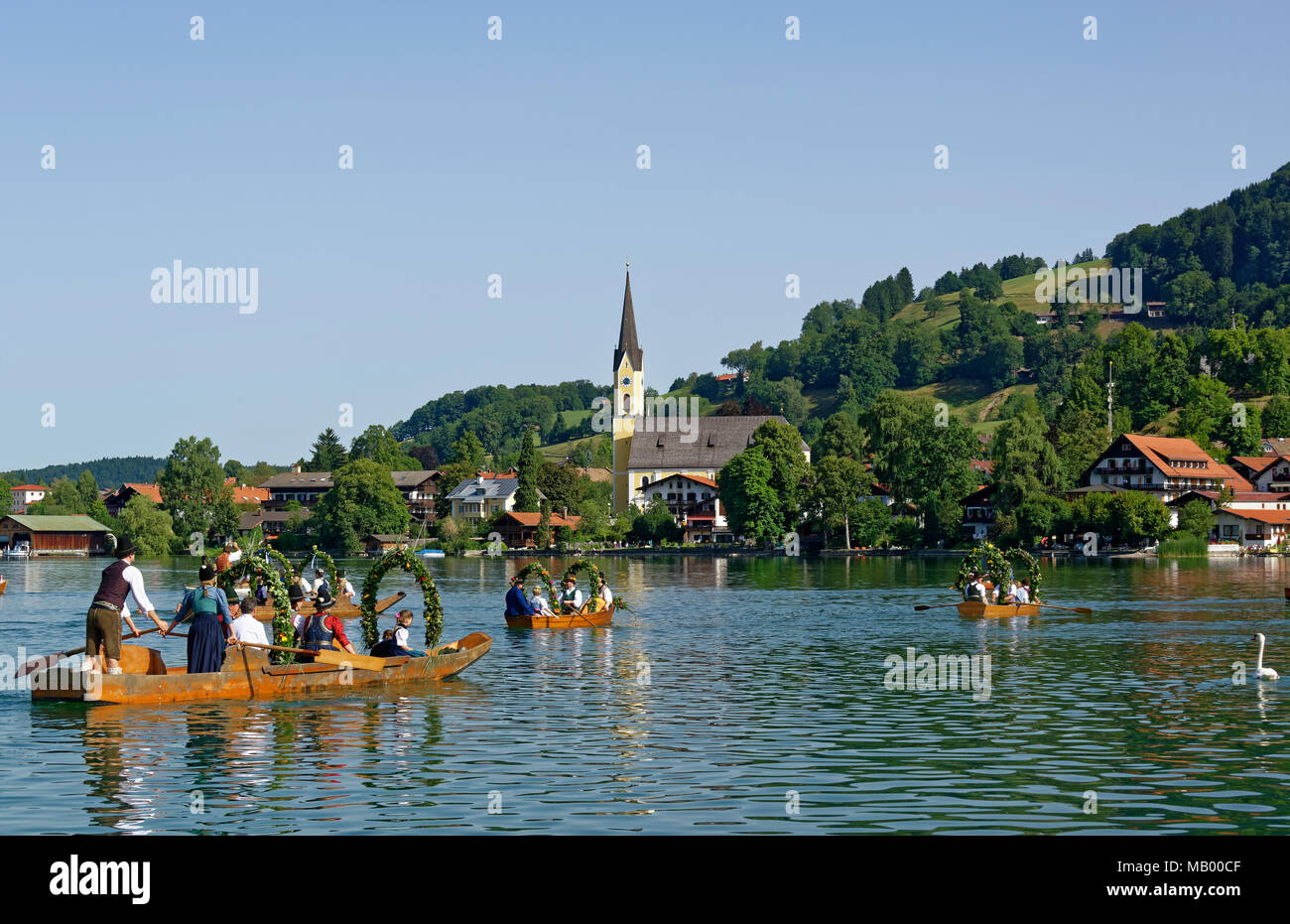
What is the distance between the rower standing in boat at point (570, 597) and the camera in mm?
53750

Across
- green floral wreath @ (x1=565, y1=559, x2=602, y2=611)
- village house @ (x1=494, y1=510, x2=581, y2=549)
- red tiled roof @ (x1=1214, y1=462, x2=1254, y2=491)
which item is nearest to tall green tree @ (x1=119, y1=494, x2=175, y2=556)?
village house @ (x1=494, y1=510, x2=581, y2=549)

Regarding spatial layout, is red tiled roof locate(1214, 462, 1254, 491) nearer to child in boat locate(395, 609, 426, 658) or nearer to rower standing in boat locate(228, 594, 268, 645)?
child in boat locate(395, 609, 426, 658)

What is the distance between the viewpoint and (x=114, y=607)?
26828 millimetres

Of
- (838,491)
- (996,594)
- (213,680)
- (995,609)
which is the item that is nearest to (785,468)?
(838,491)

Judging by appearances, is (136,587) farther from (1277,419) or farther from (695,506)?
(1277,419)

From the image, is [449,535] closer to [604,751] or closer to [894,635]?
[894,635]

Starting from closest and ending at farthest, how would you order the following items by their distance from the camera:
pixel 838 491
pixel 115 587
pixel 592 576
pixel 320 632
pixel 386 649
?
pixel 115 587
pixel 320 632
pixel 386 649
pixel 592 576
pixel 838 491

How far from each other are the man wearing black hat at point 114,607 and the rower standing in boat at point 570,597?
86.8ft

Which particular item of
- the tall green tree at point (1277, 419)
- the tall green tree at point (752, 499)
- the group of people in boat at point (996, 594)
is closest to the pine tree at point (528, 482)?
the tall green tree at point (752, 499)

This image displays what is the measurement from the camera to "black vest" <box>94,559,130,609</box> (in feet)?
86.3

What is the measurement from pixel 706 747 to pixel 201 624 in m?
11.4

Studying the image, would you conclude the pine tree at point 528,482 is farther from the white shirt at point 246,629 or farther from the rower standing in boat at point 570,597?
the white shirt at point 246,629
